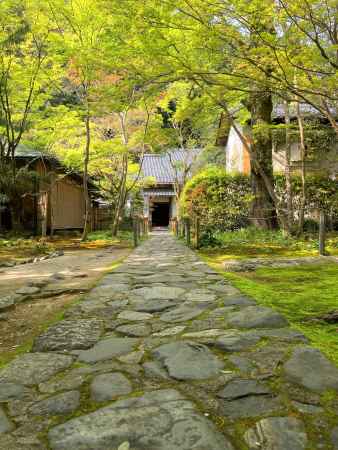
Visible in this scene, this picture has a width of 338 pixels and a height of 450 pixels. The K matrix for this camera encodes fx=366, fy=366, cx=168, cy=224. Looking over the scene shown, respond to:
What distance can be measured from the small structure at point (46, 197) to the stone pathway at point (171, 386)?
11480 millimetres

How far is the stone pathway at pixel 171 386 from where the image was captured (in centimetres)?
134

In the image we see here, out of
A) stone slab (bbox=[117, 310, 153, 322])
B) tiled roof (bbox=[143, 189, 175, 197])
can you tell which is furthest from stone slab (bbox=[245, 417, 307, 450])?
tiled roof (bbox=[143, 189, 175, 197])

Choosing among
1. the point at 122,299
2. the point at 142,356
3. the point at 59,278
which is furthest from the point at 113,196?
the point at 142,356

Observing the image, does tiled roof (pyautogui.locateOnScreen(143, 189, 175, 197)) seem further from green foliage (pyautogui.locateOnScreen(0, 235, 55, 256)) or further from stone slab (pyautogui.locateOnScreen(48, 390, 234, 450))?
stone slab (pyautogui.locateOnScreen(48, 390, 234, 450))

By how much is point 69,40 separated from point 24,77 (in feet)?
7.21

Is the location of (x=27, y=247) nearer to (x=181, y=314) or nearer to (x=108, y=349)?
(x=181, y=314)

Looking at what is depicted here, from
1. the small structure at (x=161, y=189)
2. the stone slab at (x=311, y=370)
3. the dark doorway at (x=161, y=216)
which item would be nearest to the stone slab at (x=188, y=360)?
the stone slab at (x=311, y=370)

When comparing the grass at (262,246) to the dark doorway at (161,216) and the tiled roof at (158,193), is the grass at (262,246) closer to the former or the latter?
the tiled roof at (158,193)

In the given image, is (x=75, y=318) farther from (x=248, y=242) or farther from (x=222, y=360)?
(x=248, y=242)

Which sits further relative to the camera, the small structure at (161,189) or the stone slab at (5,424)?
the small structure at (161,189)

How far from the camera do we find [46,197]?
1470 centimetres

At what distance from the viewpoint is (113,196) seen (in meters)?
21.0

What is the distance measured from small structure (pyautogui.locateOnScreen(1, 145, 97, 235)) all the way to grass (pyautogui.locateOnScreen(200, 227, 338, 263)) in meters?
6.98

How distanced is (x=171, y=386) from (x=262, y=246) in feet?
25.3
